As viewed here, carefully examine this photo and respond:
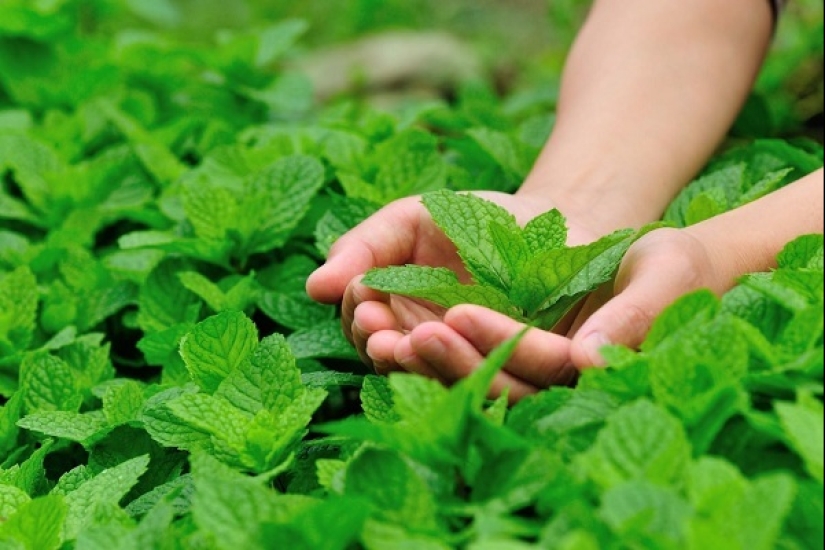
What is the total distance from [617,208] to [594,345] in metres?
0.67

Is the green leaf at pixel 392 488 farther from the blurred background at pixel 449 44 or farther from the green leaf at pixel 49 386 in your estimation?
the blurred background at pixel 449 44

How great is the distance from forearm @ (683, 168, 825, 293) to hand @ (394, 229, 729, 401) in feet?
0.40

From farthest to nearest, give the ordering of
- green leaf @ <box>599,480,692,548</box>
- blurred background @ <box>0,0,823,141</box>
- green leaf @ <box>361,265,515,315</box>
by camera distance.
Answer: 1. blurred background @ <box>0,0,823,141</box>
2. green leaf @ <box>361,265,515,315</box>
3. green leaf @ <box>599,480,692,548</box>

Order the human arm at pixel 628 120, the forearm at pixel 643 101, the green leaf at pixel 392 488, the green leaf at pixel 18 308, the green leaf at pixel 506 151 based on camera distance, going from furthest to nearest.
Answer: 1. the green leaf at pixel 506 151
2. the forearm at pixel 643 101
3. the green leaf at pixel 18 308
4. the human arm at pixel 628 120
5. the green leaf at pixel 392 488

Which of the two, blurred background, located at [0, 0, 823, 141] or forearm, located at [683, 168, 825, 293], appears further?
blurred background, located at [0, 0, 823, 141]

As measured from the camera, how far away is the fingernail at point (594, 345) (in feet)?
3.55

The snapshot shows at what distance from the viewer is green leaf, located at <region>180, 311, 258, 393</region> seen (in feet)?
4.22

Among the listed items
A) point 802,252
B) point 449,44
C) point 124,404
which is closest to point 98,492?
point 124,404

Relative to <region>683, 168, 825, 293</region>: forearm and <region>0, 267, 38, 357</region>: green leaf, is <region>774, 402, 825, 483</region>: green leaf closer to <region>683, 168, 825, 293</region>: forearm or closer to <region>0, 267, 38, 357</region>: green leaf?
<region>683, 168, 825, 293</region>: forearm

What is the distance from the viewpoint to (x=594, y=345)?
1088mm

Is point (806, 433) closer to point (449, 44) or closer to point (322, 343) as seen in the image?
point (322, 343)

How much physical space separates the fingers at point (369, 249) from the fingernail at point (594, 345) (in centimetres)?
41

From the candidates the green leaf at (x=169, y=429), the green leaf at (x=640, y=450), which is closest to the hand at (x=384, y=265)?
the green leaf at (x=169, y=429)

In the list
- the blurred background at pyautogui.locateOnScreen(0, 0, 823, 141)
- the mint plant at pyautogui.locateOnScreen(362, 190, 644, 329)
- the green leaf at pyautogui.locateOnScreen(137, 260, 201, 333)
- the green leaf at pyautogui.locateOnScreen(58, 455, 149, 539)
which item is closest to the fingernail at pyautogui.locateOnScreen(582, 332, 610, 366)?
the mint plant at pyautogui.locateOnScreen(362, 190, 644, 329)
